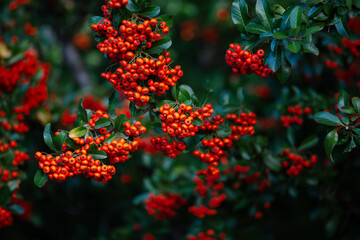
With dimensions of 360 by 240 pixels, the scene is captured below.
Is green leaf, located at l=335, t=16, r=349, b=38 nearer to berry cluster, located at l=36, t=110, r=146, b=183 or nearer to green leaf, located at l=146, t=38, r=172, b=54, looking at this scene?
green leaf, located at l=146, t=38, r=172, b=54

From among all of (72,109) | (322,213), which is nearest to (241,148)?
(322,213)

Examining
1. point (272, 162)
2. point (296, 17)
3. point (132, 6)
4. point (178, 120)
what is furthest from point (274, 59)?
point (272, 162)

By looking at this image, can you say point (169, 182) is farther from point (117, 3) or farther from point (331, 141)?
point (117, 3)

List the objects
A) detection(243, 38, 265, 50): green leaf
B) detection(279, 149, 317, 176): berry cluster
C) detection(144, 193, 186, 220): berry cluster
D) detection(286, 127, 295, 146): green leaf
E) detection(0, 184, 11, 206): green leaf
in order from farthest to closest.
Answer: detection(144, 193, 186, 220): berry cluster
detection(286, 127, 295, 146): green leaf
detection(279, 149, 317, 176): berry cluster
detection(0, 184, 11, 206): green leaf
detection(243, 38, 265, 50): green leaf

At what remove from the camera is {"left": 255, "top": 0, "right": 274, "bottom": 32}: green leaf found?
6.74 ft

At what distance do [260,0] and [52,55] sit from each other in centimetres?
358

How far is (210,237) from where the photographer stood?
3.17m

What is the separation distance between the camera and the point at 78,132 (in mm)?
2066

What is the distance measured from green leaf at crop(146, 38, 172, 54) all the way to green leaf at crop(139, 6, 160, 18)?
155 millimetres

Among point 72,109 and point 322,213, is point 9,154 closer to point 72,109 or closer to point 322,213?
point 72,109

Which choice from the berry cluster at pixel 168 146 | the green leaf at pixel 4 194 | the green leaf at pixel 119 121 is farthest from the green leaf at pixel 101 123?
the green leaf at pixel 4 194

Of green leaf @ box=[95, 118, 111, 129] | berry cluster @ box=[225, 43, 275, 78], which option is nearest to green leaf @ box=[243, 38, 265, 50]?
berry cluster @ box=[225, 43, 275, 78]

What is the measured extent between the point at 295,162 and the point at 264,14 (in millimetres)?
1235

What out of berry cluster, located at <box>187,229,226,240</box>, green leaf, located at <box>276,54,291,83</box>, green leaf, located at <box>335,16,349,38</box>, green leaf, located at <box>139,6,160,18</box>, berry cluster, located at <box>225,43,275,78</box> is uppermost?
green leaf, located at <box>139,6,160,18</box>
